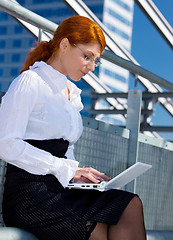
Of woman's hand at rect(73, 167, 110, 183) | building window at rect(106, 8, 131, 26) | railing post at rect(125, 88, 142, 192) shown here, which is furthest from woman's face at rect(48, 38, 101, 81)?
building window at rect(106, 8, 131, 26)

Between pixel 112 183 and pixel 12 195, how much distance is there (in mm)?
352

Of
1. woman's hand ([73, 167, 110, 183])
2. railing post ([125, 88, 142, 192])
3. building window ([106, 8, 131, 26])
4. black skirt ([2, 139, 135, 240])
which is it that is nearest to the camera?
black skirt ([2, 139, 135, 240])

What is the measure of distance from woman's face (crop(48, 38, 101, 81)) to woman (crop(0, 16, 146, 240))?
2 centimetres

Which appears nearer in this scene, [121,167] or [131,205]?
[131,205]

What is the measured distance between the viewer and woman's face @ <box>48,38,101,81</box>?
1.80 metres

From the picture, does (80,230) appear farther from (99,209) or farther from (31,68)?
(31,68)

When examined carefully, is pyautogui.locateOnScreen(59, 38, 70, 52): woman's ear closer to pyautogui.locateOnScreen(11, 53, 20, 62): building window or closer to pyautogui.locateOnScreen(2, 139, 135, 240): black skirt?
pyautogui.locateOnScreen(2, 139, 135, 240): black skirt

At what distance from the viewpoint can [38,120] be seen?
1.65 m

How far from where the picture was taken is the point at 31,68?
1784 mm

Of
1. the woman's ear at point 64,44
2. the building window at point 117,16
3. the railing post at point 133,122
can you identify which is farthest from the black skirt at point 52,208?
the building window at point 117,16

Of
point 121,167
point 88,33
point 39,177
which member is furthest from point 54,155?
point 121,167

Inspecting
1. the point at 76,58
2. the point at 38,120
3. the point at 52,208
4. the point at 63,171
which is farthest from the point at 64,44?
the point at 52,208

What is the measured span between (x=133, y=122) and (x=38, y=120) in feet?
4.73

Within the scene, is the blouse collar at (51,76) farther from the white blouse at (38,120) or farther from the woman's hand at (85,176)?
the woman's hand at (85,176)
